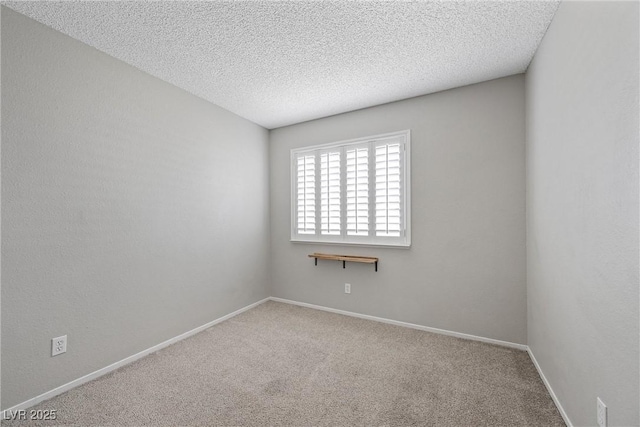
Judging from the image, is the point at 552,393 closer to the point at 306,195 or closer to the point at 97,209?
the point at 306,195

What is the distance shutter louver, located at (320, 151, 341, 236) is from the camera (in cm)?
345

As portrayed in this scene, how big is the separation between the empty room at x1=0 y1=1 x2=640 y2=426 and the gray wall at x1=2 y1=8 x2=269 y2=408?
0.02m

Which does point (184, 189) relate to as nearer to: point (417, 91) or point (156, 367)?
point (156, 367)

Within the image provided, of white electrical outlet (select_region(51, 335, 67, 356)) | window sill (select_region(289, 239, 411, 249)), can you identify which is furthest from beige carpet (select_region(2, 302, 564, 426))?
window sill (select_region(289, 239, 411, 249))

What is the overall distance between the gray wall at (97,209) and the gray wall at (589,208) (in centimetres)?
310

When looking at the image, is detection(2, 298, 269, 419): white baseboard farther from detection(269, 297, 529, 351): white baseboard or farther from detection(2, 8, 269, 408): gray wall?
detection(269, 297, 529, 351): white baseboard

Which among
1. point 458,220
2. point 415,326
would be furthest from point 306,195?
point 415,326

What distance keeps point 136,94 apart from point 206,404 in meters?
2.55

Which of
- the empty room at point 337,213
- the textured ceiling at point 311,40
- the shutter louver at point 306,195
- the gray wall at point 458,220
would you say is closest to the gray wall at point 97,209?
the empty room at point 337,213

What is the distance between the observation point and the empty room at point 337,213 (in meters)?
1.45

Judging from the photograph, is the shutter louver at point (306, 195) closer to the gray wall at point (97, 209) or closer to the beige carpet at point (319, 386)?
the gray wall at point (97, 209)

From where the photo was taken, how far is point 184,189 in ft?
9.25

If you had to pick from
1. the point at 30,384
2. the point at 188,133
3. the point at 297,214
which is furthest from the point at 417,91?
the point at 30,384

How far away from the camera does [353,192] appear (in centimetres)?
330
